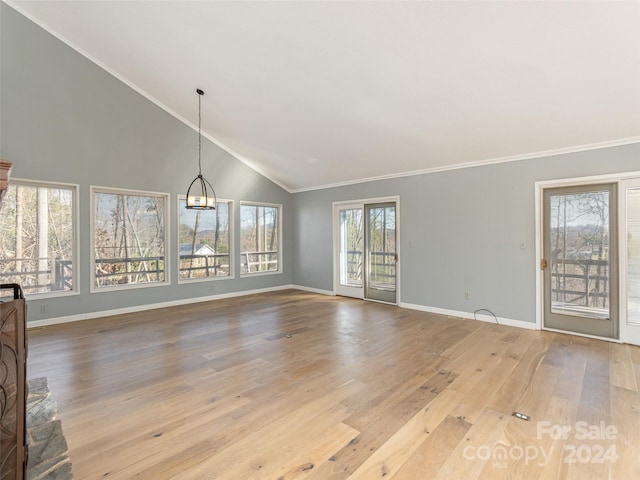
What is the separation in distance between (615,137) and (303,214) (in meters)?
5.80

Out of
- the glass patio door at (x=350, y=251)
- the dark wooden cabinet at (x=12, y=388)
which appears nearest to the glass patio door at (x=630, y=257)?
the glass patio door at (x=350, y=251)

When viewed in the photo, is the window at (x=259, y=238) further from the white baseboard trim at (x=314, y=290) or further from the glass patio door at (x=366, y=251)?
the glass patio door at (x=366, y=251)

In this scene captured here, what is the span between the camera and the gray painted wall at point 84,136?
4.43 meters

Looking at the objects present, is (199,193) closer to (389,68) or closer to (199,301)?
(199,301)

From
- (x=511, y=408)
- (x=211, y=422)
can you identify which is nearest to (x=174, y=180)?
(x=211, y=422)

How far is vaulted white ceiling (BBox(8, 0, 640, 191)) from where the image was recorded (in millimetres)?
2713

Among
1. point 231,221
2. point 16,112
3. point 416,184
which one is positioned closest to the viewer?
point 16,112

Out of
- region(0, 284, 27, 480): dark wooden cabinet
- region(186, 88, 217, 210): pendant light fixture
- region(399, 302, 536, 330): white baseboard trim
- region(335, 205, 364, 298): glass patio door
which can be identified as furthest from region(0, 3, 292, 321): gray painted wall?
region(0, 284, 27, 480): dark wooden cabinet

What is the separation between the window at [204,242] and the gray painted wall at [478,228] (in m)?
3.16

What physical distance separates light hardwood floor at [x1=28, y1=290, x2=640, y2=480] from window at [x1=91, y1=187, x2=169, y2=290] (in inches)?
48.7

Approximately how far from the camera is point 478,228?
5.00 m

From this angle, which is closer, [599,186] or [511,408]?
[511,408]

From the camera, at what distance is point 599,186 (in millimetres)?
4059

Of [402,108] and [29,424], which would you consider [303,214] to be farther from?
[29,424]
